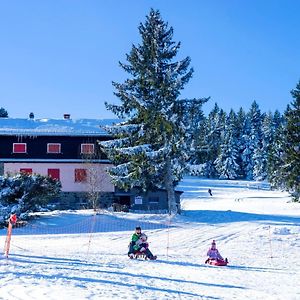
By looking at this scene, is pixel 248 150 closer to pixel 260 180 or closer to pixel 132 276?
pixel 260 180

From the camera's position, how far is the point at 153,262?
56.7ft

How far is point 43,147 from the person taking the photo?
40250 mm

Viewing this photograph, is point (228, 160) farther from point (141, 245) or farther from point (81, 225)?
point (141, 245)

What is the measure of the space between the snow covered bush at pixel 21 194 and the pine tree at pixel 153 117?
207 inches

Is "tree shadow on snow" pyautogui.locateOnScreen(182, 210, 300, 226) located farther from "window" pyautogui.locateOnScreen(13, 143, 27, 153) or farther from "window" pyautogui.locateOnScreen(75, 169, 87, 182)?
"window" pyautogui.locateOnScreen(13, 143, 27, 153)

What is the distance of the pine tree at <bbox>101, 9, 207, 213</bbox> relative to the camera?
32719mm

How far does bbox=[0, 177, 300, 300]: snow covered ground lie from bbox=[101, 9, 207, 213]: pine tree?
9.92ft

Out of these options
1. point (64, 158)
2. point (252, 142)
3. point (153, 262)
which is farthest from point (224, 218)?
point (252, 142)

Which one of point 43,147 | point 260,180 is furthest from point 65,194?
point 260,180

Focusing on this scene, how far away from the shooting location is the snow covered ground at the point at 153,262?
440 inches

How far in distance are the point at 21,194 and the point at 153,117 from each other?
963cm

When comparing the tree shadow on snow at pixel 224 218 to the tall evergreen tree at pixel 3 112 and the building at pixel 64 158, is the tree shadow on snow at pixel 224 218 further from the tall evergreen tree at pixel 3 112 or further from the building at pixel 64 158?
the tall evergreen tree at pixel 3 112

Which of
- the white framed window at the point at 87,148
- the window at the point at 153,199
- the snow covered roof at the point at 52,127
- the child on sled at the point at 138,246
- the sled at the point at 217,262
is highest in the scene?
the snow covered roof at the point at 52,127

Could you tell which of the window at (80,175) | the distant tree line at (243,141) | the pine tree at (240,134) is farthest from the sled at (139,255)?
the pine tree at (240,134)
